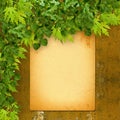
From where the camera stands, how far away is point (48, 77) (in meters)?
2.85

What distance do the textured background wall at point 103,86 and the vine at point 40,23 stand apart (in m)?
0.10

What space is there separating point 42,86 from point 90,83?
400 millimetres

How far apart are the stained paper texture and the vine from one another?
0.39 ft

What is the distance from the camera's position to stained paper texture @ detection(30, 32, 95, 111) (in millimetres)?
2834

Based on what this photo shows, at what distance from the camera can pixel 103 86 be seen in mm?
2834

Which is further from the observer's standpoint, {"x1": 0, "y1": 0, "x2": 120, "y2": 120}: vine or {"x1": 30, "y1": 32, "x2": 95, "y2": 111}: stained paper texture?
{"x1": 30, "y1": 32, "x2": 95, "y2": 111}: stained paper texture

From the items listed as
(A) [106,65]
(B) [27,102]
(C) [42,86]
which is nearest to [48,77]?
(C) [42,86]

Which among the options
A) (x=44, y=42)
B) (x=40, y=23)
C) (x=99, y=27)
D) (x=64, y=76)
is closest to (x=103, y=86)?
(x=64, y=76)

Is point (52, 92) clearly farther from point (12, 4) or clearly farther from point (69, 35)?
point (12, 4)

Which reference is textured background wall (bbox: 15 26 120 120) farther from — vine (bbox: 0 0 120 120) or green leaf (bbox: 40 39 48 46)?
green leaf (bbox: 40 39 48 46)

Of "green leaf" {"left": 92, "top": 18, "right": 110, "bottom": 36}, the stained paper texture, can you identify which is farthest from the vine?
the stained paper texture

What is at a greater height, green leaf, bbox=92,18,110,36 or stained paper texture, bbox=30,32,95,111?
green leaf, bbox=92,18,110,36

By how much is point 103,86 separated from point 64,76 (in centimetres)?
33

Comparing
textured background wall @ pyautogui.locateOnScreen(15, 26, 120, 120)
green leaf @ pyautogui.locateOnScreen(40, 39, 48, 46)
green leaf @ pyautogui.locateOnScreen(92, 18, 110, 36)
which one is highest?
green leaf @ pyautogui.locateOnScreen(92, 18, 110, 36)
